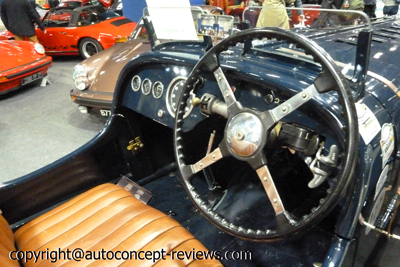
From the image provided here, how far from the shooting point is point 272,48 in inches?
68.1

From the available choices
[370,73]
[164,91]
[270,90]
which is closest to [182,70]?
[164,91]

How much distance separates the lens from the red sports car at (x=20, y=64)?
15.3 feet

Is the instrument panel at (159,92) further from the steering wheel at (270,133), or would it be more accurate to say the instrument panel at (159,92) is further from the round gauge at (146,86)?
the steering wheel at (270,133)

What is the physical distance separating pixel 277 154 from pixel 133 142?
0.95m

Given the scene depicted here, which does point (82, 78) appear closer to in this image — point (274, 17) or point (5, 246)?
point (274, 17)

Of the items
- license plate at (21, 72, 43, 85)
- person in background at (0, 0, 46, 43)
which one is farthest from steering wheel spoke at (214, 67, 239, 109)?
person in background at (0, 0, 46, 43)

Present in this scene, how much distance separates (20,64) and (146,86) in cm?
395

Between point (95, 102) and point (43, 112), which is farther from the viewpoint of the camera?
point (43, 112)

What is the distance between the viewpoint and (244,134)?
1109 mm

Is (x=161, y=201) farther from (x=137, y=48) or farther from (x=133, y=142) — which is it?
(x=137, y=48)

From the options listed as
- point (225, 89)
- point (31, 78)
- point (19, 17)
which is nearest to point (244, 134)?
point (225, 89)

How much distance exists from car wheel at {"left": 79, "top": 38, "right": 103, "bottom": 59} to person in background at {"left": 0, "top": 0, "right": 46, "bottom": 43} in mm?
783

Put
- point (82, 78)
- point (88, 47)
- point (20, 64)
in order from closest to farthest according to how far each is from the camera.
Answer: point (82, 78), point (20, 64), point (88, 47)

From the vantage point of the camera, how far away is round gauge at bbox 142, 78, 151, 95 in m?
1.72
